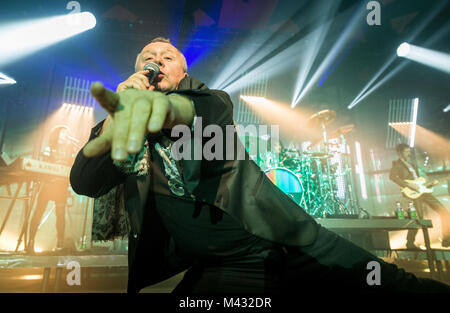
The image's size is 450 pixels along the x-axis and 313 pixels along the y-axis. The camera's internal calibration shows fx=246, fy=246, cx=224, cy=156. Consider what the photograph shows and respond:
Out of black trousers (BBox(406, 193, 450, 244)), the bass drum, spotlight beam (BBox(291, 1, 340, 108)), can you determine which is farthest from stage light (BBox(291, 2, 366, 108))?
black trousers (BBox(406, 193, 450, 244))

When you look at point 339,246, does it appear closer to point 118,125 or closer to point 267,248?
point 267,248

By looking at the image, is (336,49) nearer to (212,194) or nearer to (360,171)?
(360,171)

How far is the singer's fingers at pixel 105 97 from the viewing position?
1.59 feet

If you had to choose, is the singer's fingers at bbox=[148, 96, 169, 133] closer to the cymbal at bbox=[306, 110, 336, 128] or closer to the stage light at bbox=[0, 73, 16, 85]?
the cymbal at bbox=[306, 110, 336, 128]

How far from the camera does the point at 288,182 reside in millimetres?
5082

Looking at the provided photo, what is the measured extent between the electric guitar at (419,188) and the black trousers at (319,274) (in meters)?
6.24

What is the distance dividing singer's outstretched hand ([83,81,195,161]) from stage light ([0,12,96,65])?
638 centimetres

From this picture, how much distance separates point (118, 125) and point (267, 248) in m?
0.73

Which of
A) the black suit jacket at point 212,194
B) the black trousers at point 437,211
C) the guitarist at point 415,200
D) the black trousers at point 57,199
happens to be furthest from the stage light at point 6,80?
the black trousers at point 437,211

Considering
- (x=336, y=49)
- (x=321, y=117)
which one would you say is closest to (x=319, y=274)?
(x=321, y=117)

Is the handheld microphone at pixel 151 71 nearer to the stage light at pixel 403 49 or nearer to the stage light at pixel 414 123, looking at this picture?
the stage light at pixel 403 49

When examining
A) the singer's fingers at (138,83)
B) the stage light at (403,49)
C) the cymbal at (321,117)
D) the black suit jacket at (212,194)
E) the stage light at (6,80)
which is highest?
the stage light at (403,49)

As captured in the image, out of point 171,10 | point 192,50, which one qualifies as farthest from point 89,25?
point 192,50
